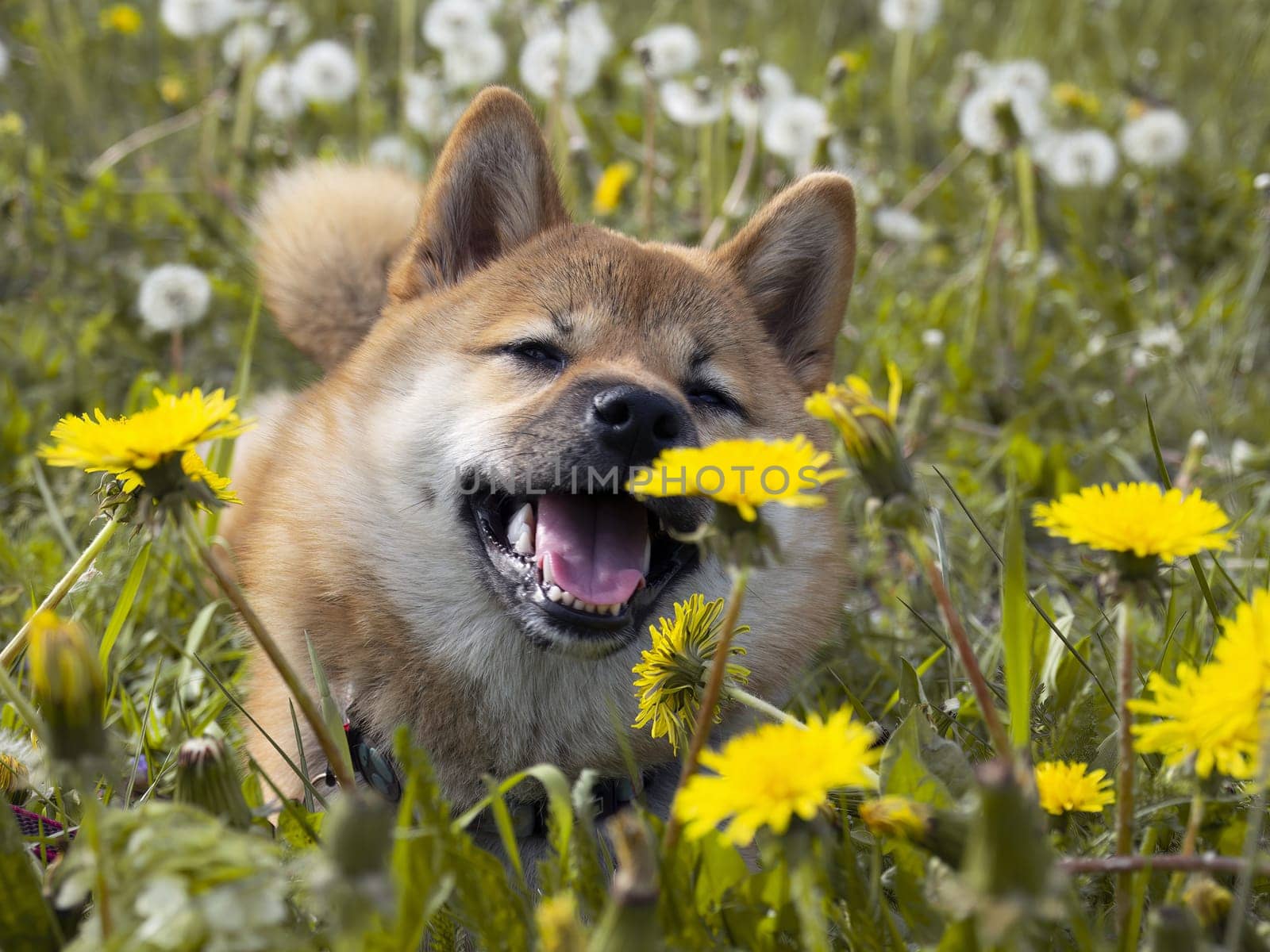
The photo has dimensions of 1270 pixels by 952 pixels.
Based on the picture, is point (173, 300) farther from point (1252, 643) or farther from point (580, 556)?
point (1252, 643)

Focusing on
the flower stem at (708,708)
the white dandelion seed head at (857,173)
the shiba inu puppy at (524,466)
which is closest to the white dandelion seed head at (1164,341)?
the white dandelion seed head at (857,173)

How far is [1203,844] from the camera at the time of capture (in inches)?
57.0

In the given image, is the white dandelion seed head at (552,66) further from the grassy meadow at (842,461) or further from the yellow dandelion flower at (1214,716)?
the yellow dandelion flower at (1214,716)

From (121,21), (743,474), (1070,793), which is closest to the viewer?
(743,474)

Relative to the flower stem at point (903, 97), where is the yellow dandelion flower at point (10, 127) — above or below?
below

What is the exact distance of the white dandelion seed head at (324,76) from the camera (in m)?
4.46

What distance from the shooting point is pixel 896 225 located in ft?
13.6

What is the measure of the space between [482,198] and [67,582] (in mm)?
1299

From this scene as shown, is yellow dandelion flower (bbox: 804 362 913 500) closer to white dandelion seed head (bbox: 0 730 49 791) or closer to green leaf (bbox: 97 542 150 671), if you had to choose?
green leaf (bbox: 97 542 150 671)

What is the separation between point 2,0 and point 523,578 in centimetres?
433

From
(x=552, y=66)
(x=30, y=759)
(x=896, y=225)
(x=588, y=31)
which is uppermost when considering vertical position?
(x=588, y=31)

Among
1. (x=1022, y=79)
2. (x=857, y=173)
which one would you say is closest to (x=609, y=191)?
(x=857, y=173)

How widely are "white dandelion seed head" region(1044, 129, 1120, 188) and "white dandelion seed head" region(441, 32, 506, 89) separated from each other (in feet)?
7.10

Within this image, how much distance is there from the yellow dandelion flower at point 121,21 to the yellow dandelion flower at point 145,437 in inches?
198
